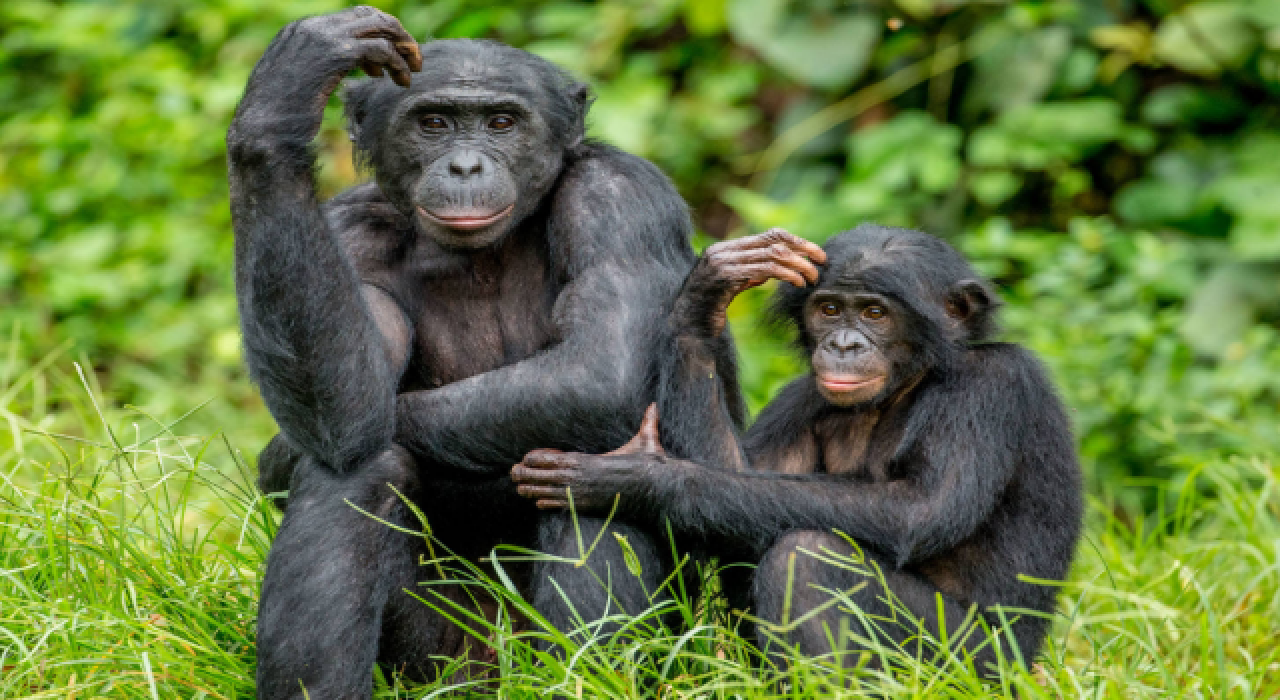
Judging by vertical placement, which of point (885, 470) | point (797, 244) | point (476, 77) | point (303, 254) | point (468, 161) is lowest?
point (885, 470)

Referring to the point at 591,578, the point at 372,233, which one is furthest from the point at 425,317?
the point at 591,578

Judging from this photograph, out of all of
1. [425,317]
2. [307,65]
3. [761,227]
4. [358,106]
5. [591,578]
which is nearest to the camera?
[307,65]

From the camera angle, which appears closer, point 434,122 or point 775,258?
point 775,258

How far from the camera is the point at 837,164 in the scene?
8773 millimetres

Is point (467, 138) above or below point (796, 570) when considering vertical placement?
above

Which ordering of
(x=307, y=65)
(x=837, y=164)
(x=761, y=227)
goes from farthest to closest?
1. (x=837, y=164)
2. (x=761, y=227)
3. (x=307, y=65)

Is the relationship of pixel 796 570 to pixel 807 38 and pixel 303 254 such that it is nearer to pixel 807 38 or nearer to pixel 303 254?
pixel 303 254

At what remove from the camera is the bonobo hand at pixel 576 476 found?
12.4ft

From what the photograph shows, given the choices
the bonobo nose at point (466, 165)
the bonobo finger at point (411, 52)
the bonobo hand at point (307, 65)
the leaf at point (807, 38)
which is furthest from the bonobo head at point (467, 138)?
the leaf at point (807, 38)

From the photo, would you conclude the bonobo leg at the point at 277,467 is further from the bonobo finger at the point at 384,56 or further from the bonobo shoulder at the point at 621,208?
the bonobo finger at the point at 384,56

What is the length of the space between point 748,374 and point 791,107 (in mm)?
2168

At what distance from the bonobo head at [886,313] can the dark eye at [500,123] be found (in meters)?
1.05

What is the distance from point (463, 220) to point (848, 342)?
3.87 ft

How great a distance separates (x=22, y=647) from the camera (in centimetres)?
349
